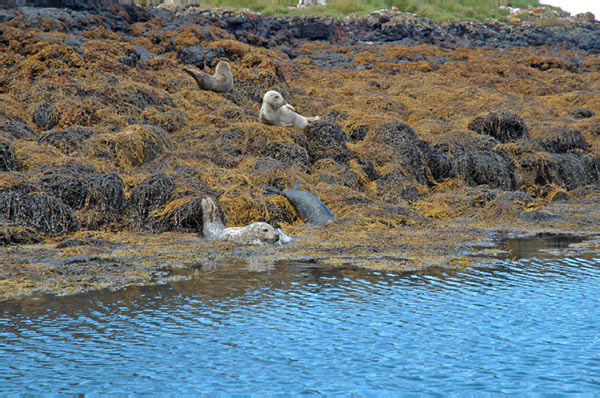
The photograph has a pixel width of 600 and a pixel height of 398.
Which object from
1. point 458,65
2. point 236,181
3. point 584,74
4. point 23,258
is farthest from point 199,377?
point 584,74

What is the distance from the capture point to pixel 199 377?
3.61 m

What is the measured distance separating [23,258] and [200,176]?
3.79 meters

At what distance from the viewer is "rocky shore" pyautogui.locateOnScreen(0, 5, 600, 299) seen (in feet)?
24.0

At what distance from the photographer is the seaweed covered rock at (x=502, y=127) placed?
611 inches

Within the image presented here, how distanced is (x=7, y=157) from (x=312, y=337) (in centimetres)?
660

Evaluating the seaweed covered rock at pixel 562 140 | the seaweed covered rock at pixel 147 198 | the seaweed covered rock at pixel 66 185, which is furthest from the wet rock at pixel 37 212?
the seaweed covered rock at pixel 562 140

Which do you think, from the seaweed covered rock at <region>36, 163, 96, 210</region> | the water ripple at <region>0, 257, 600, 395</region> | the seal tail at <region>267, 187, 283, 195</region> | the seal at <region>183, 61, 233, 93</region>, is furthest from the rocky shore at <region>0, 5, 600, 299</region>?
the water ripple at <region>0, 257, 600, 395</region>

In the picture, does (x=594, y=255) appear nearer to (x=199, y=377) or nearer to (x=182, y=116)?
(x=199, y=377)

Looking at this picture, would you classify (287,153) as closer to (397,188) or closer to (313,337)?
(397,188)

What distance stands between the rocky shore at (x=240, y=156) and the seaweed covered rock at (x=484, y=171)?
3cm

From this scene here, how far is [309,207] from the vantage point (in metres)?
9.31

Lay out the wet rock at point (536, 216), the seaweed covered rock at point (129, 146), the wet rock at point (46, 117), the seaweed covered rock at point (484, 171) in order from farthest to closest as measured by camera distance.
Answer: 1. the seaweed covered rock at point (484, 171)
2. the wet rock at point (46, 117)
3. the seaweed covered rock at point (129, 146)
4. the wet rock at point (536, 216)

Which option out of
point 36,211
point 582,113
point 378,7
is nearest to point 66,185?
point 36,211

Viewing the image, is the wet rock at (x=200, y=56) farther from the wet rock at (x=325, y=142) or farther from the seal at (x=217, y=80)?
the wet rock at (x=325, y=142)
